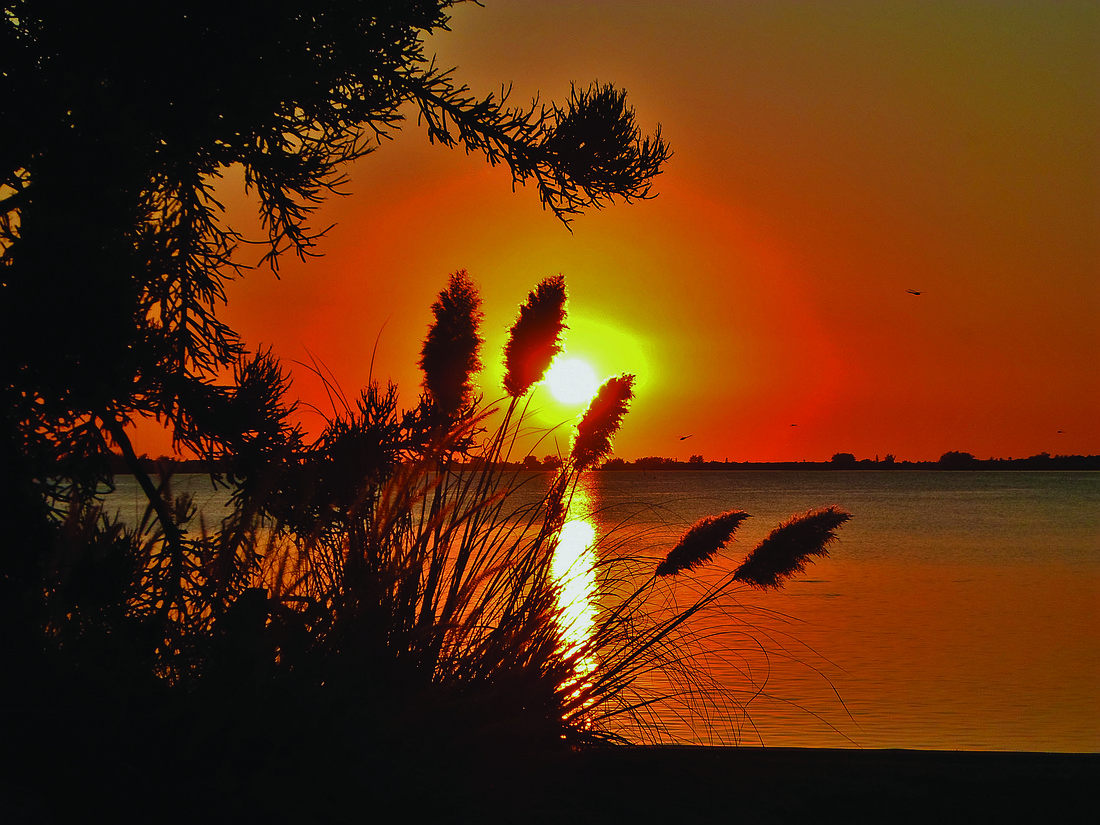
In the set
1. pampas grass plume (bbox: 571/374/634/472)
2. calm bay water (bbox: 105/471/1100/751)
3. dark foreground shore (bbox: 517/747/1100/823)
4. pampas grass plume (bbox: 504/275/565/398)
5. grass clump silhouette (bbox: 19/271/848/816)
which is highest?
pampas grass plume (bbox: 504/275/565/398)

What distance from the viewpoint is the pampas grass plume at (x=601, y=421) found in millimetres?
3541

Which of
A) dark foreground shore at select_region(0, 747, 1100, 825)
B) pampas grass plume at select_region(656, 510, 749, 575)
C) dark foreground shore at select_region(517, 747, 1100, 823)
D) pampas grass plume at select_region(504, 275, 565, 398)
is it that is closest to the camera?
dark foreground shore at select_region(0, 747, 1100, 825)

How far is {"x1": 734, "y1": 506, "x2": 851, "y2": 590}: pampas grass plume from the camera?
3.13 metres

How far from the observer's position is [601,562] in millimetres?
3926

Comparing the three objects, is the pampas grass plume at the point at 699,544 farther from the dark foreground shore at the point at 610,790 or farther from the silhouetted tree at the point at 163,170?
the silhouetted tree at the point at 163,170

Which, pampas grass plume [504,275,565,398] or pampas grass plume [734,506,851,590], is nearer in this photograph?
pampas grass plume [734,506,851,590]

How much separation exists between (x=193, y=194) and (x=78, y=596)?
202cm

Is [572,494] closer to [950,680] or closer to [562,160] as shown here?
[562,160]

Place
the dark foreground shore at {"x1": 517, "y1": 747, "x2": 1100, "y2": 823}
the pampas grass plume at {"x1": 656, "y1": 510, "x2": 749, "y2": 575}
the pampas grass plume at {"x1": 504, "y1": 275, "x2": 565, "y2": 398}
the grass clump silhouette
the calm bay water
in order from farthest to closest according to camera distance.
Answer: the calm bay water < the pampas grass plume at {"x1": 504, "y1": 275, "x2": 565, "y2": 398} < the pampas grass plume at {"x1": 656, "y1": 510, "x2": 749, "y2": 575} < the dark foreground shore at {"x1": 517, "y1": 747, "x2": 1100, "y2": 823} < the grass clump silhouette

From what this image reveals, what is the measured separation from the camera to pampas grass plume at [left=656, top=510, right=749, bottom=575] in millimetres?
3133

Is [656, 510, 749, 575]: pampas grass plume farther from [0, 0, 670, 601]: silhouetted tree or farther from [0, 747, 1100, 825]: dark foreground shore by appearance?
→ [0, 0, 670, 601]: silhouetted tree

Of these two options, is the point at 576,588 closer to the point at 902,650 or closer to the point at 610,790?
the point at 610,790

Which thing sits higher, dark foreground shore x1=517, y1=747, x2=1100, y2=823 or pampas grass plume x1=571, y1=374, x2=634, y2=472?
pampas grass plume x1=571, y1=374, x2=634, y2=472

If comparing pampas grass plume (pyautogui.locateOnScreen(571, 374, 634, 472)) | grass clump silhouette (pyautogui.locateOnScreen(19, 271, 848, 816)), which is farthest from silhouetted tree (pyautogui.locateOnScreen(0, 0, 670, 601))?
pampas grass plume (pyautogui.locateOnScreen(571, 374, 634, 472))
